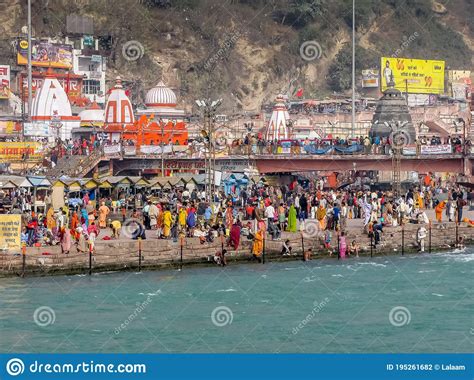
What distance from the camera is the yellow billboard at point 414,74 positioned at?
462 ft

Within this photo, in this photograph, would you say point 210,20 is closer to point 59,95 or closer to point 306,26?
point 306,26

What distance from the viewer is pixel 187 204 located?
185ft

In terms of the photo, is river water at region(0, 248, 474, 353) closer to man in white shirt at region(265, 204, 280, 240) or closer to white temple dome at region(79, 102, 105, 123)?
man in white shirt at region(265, 204, 280, 240)

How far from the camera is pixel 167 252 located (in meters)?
49.2

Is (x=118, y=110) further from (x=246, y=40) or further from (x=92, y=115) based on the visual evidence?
(x=246, y=40)

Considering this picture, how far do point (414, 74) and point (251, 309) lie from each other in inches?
4052

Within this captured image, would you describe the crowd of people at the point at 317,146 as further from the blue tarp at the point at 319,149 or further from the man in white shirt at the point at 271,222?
the man in white shirt at the point at 271,222

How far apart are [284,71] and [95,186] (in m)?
93.7

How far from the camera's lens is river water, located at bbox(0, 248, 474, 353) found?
37.0 meters

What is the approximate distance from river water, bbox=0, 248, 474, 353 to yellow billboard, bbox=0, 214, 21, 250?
1379mm

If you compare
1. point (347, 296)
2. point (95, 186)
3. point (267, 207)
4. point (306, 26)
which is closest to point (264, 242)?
point (267, 207)

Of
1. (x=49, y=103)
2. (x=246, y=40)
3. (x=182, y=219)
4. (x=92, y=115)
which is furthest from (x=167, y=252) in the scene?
(x=246, y=40)

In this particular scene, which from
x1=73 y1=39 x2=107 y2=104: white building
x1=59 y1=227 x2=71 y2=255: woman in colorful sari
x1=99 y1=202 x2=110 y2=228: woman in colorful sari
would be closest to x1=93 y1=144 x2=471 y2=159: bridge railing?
x1=99 y1=202 x2=110 y2=228: woman in colorful sari

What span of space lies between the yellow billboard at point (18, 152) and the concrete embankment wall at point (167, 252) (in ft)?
77.9
